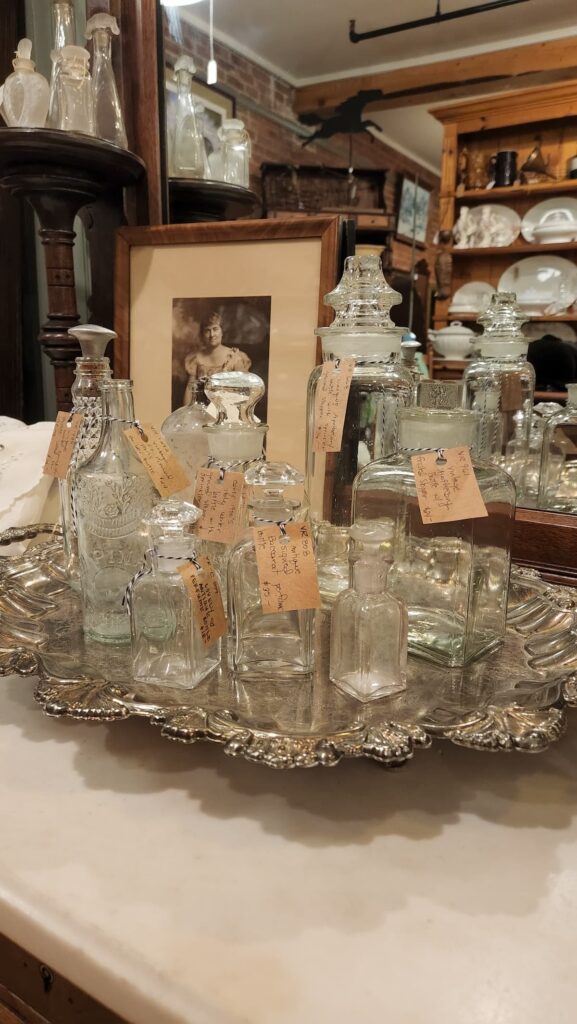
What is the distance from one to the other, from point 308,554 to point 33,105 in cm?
92

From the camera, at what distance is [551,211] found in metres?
1.16

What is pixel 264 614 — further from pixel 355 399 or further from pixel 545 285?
pixel 545 285

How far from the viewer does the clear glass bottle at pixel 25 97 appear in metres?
1.08

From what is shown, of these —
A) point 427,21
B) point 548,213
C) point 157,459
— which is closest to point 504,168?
point 548,213

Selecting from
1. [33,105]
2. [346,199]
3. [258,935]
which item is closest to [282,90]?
[346,199]

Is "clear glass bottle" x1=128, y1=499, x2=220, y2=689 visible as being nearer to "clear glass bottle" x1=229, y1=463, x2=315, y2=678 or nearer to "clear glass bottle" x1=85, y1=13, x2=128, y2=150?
"clear glass bottle" x1=229, y1=463, x2=315, y2=678

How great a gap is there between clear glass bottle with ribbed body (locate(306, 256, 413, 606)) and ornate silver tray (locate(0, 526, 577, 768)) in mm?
140

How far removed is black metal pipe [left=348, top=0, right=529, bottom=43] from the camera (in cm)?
124

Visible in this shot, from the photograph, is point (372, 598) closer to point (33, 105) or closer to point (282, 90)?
point (33, 105)

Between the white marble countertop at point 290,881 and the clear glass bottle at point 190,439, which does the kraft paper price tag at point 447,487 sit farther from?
the clear glass bottle at point 190,439

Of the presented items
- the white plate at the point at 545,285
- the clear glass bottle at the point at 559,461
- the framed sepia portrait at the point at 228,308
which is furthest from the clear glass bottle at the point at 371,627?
the white plate at the point at 545,285

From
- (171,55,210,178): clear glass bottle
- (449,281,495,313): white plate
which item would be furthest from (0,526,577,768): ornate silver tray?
(171,55,210,178): clear glass bottle

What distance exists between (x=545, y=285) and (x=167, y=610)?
875 mm

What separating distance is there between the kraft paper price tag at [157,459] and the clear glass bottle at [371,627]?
214 mm
